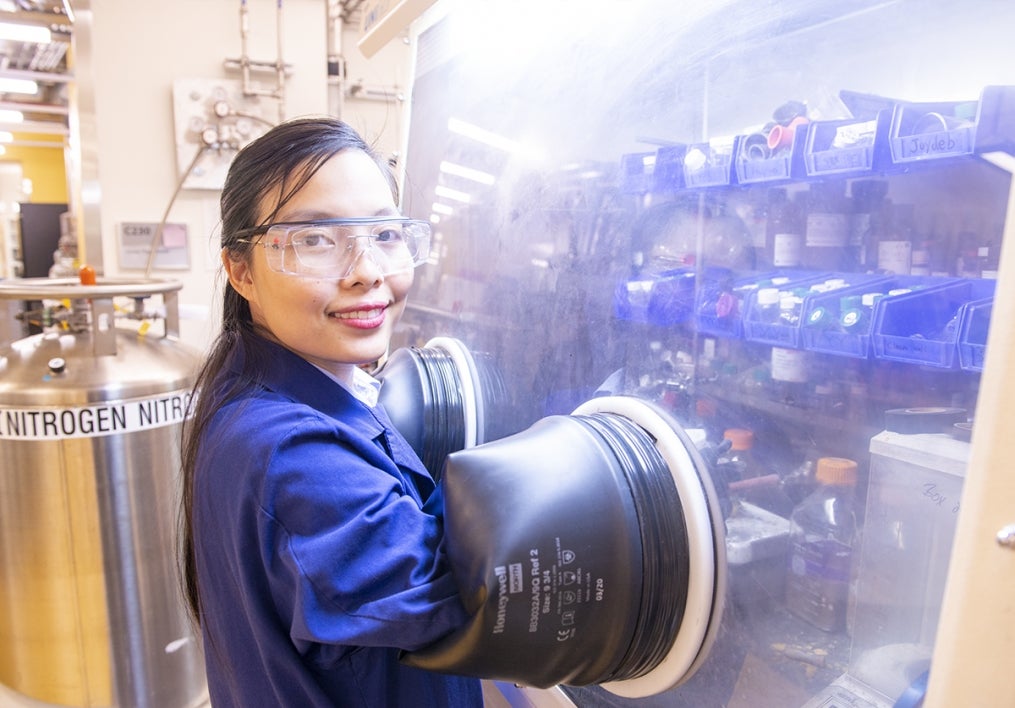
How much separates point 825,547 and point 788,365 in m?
0.17

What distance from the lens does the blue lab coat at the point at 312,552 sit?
0.64m

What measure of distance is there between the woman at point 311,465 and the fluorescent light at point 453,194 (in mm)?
459

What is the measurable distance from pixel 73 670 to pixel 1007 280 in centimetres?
236

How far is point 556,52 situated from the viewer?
108cm

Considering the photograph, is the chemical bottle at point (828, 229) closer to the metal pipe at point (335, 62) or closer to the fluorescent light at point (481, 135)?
the fluorescent light at point (481, 135)

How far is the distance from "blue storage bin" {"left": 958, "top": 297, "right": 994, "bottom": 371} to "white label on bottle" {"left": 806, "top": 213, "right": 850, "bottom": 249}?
122 mm

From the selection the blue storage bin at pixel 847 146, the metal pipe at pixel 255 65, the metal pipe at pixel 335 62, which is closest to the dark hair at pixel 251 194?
the blue storage bin at pixel 847 146

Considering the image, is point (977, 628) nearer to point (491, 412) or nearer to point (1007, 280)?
point (1007, 280)

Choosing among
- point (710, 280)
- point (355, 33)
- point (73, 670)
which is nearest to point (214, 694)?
point (710, 280)

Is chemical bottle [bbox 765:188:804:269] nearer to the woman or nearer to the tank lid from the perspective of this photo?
the tank lid

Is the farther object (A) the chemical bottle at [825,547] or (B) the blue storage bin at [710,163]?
(B) the blue storage bin at [710,163]

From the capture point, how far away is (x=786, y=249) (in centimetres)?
68

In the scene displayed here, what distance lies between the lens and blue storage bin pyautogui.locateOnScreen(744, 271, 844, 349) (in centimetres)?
65

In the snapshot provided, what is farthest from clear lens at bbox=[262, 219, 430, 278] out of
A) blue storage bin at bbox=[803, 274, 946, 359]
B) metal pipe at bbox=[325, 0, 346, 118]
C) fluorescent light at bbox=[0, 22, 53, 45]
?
fluorescent light at bbox=[0, 22, 53, 45]
